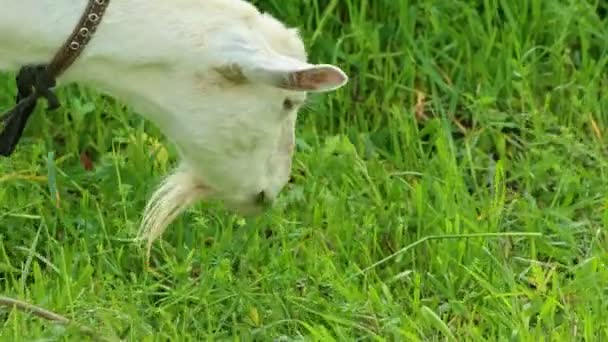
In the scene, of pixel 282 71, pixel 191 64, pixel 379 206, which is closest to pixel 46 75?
pixel 191 64

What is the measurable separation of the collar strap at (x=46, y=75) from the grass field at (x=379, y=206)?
497 millimetres

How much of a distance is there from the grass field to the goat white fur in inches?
22.0

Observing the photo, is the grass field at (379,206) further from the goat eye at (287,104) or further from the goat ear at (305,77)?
the goat ear at (305,77)

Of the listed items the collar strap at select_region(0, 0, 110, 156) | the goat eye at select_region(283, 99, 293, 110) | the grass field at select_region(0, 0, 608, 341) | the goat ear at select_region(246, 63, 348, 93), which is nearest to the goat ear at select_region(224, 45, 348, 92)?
the goat ear at select_region(246, 63, 348, 93)

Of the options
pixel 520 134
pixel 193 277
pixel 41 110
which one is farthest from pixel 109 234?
pixel 520 134

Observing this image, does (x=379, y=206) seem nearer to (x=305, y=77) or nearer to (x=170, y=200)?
(x=170, y=200)

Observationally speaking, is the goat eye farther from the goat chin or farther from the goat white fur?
the goat chin

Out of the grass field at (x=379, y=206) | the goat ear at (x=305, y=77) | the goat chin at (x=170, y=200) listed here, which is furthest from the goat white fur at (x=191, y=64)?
the grass field at (x=379, y=206)

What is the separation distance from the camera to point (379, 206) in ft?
18.0

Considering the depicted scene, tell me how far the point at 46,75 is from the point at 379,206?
148cm

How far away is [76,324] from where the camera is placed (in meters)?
4.48

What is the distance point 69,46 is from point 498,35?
7.80ft

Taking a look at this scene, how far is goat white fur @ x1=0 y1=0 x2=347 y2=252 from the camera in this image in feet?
14.0

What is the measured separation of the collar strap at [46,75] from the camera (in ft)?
14.0
